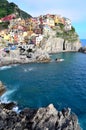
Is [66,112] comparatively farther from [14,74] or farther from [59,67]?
[59,67]

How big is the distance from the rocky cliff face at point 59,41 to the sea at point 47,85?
38.8 m

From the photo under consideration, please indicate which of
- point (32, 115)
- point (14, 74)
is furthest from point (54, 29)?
point (32, 115)

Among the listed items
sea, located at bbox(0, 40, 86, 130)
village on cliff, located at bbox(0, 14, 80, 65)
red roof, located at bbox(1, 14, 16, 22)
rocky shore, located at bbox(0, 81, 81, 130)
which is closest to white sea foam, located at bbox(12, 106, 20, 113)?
sea, located at bbox(0, 40, 86, 130)

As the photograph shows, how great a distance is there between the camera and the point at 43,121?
4319 centimetres

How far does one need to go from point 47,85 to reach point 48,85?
1.01 ft

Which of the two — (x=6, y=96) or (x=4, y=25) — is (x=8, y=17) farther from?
(x=6, y=96)

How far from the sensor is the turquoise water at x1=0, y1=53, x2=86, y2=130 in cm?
6322

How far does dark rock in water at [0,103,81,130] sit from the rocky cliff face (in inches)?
4275

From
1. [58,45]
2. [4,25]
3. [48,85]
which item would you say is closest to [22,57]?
[48,85]

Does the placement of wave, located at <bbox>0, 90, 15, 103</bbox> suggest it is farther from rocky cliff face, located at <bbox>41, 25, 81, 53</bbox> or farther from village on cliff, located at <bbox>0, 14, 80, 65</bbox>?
rocky cliff face, located at <bbox>41, 25, 81, 53</bbox>

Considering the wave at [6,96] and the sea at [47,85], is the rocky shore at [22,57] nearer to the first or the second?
the sea at [47,85]

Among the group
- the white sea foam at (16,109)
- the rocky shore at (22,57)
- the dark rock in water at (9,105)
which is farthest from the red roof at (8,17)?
the white sea foam at (16,109)

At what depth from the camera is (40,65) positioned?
113312mm

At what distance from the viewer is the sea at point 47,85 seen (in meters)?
62.8
